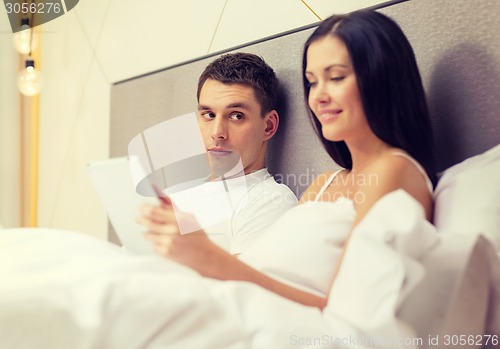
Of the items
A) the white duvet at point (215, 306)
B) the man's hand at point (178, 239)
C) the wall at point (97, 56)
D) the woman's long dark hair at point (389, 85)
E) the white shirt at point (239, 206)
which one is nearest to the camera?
the white duvet at point (215, 306)

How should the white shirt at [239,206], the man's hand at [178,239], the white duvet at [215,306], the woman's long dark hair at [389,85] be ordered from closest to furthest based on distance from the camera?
1. the white duvet at [215,306]
2. the man's hand at [178,239]
3. the woman's long dark hair at [389,85]
4. the white shirt at [239,206]

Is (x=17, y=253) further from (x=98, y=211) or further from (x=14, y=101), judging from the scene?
(x=14, y=101)

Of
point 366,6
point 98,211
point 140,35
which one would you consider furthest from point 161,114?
point 366,6

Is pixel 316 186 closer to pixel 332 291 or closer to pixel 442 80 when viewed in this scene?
pixel 442 80

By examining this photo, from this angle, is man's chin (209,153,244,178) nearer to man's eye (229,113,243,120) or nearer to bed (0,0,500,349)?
man's eye (229,113,243,120)

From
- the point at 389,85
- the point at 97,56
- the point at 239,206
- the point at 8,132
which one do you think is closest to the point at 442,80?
the point at 389,85

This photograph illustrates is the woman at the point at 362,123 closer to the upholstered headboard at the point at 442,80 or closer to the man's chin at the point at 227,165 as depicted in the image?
the upholstered headboard at the point at 442,80

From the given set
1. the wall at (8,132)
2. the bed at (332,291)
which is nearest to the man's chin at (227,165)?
the bed at (332,291)

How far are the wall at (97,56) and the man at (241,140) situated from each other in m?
0.15

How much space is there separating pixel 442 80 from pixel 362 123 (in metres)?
0.20

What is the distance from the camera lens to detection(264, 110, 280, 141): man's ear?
1225mm

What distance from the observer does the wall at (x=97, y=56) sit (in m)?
1.35

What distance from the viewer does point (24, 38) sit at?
212 centimetres

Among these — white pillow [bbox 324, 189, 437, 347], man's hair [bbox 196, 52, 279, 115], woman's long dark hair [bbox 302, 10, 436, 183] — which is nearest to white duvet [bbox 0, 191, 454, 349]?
white pillow [bbox 324, 189, 437, 347]
